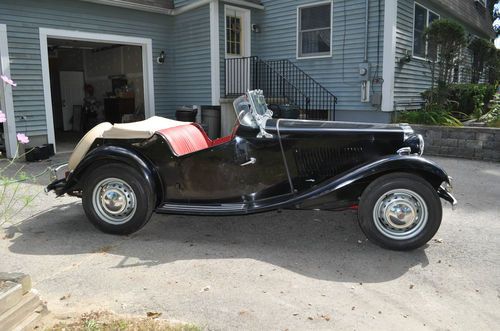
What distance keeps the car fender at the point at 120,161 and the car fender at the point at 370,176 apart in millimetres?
1467

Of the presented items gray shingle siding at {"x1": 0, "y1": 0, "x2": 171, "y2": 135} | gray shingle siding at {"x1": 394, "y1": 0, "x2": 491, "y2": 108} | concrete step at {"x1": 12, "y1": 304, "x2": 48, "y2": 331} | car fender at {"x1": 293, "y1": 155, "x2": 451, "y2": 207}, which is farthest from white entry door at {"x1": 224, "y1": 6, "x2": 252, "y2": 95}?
concrete step at {"x1": 12, "y1": 304, "x2": 48, "y2": 331}

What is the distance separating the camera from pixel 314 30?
12.0 meters

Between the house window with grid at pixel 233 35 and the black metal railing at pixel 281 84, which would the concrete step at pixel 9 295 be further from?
the house window with grid at pixel 233 35

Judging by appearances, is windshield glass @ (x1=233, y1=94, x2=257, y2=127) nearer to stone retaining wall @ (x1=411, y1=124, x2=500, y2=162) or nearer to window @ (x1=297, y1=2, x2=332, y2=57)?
stone retaining wall @ (x1=411, y1=124, x2=500, y2=162)

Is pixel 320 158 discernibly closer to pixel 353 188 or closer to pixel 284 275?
pixel 353 188

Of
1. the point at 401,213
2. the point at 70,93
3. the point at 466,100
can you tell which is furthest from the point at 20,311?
the point at 70,93

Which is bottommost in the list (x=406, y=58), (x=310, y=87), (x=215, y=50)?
(x=310, y=87)

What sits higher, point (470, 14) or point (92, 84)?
point (470, 14)

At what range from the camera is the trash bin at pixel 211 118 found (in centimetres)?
1194

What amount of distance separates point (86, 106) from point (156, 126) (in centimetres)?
1342

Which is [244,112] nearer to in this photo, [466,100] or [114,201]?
[114,201]

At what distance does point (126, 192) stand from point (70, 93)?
49.5 feet

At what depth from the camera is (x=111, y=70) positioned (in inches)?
662

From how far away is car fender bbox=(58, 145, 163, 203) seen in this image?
14.1 ft
